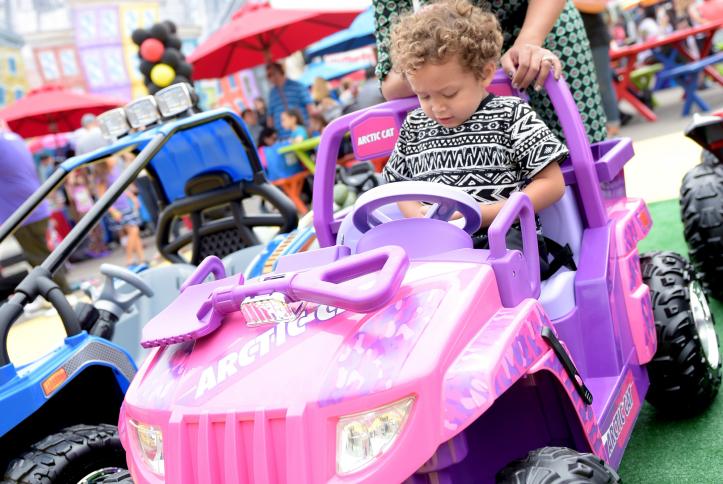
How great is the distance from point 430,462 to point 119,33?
18.9m

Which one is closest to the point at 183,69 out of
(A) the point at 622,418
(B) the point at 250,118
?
(B) the point at 250,118

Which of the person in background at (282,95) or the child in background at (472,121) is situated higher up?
the child in background at (472,121)

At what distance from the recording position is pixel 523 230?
78.4 inches

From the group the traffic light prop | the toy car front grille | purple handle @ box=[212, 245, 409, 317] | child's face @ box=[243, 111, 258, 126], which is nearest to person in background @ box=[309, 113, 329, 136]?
child's face @ box=[243, 111, 258, 126]

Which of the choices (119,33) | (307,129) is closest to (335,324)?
(307,129)

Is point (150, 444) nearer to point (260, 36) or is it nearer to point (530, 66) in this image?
point (530, 66)

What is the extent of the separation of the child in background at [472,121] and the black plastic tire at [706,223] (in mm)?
1222

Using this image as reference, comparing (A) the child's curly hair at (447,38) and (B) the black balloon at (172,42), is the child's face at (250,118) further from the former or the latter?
(A) the child's curly hair at (447,38)

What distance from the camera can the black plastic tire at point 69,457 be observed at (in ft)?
7.54

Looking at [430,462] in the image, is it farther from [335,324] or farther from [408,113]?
[408,113]

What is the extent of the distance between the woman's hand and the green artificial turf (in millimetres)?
1163

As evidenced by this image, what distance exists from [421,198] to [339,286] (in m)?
0.42

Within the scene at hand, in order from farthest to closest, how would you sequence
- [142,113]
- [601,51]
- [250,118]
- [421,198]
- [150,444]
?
1. [250,118]
2. [601,51]
3. [142,113]
4. [421,198]
5. [150,444]

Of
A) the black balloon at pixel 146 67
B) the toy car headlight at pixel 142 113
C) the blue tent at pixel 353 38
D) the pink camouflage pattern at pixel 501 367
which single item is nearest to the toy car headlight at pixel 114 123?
the toy car headlight at pixel 142 113
